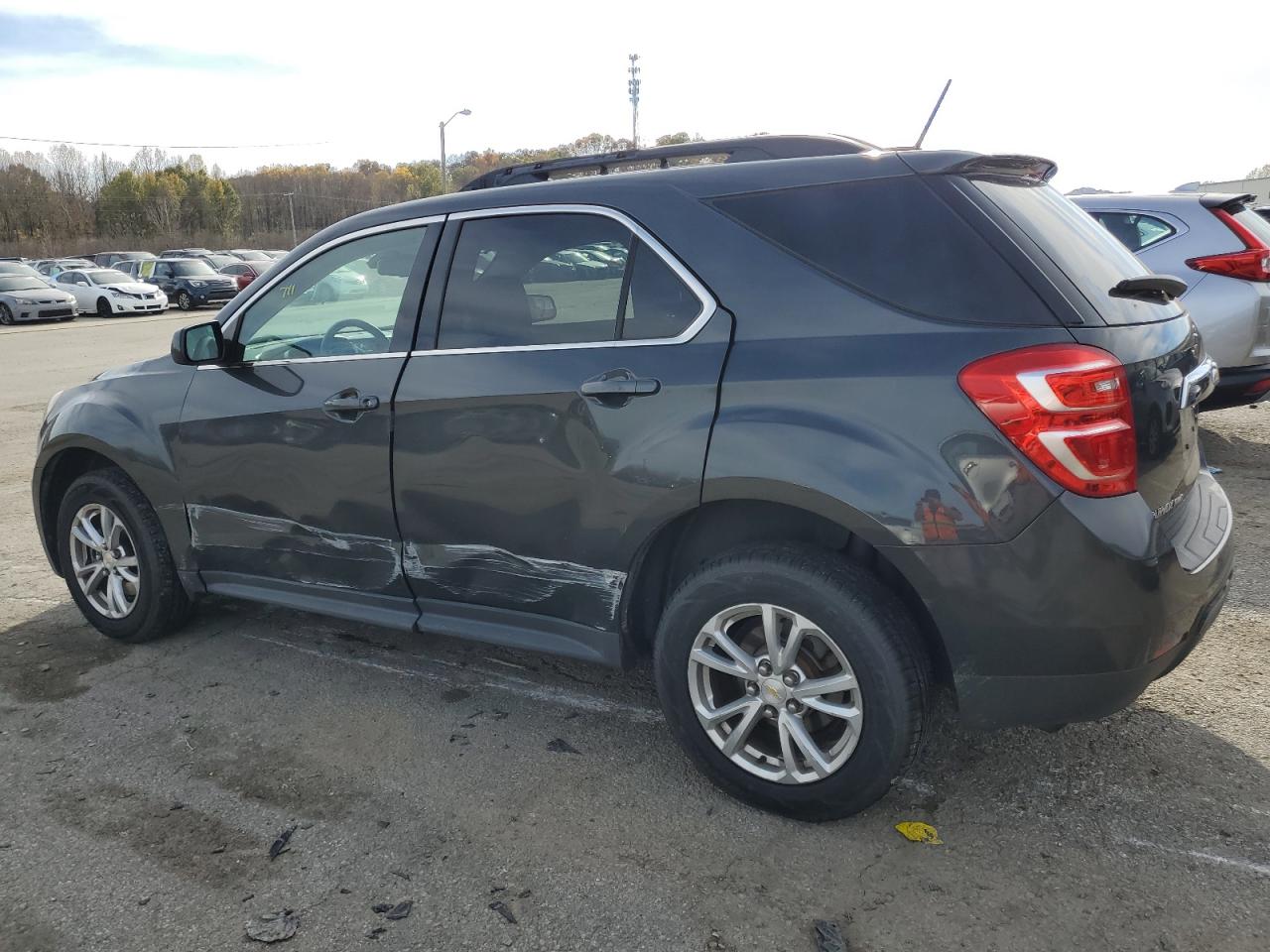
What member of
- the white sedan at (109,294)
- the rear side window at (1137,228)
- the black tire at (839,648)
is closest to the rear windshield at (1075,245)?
the black tire at (839,648)

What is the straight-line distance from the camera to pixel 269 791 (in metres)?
3.26

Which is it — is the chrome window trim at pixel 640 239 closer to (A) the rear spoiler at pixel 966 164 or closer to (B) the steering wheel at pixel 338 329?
(B) the steering wheel at pixel 338 329

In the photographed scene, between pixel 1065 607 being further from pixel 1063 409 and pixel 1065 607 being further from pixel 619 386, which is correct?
pixel 619 386

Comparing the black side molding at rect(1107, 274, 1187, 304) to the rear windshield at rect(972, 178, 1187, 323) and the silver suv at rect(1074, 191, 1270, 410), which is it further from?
the silver suv at rect(1074, 191, 1270, 410)

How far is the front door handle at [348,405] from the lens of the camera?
3.57 meters

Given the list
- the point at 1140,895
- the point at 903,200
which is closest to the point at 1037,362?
the point at 903,200

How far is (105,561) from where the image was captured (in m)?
4.51

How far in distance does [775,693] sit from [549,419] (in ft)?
3.59

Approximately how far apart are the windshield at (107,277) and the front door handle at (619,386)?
32049 millimetres

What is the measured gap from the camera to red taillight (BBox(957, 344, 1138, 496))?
248cm

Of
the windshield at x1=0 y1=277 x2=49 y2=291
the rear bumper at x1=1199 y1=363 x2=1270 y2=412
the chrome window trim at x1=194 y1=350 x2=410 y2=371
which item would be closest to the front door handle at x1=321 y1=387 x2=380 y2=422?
the chrome window trim at x1=194 y1=350 x2=410 y2=371

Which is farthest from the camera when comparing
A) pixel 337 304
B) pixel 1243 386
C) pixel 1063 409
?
pixel 1243 386

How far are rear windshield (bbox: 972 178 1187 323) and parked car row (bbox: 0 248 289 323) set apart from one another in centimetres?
2635

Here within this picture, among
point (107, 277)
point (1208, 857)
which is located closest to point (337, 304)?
point (1208, 857)
